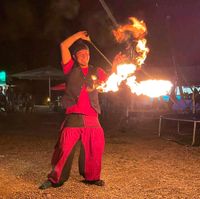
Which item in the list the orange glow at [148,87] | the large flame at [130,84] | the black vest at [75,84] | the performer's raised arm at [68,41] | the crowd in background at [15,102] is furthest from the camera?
the crowd in background at [15,102]

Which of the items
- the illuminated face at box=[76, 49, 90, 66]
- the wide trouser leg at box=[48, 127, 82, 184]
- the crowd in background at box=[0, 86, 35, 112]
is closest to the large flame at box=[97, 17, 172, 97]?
the illuminated face at box=[76, 49, 90, 66]

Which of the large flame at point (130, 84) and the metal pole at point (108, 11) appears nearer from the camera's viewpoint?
the large flame at point (130, 84)

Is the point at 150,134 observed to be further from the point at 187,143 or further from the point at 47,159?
the point at 47,159

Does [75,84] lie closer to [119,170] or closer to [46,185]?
[46,185]

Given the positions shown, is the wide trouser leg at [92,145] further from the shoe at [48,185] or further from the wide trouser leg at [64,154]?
the shoe at [48,185]

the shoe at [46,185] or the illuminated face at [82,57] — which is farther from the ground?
the illuminated face at [82,57]

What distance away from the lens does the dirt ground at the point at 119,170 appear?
4.51 m

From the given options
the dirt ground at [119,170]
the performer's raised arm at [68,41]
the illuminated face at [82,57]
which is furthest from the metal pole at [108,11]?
the performer's raised arm at [68,41]

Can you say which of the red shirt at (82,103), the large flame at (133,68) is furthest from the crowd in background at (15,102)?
the red shirt at (82,103)

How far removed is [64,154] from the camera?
4535 mm

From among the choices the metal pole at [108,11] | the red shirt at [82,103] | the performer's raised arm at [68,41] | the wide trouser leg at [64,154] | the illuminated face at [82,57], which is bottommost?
the wide trouser leg at [64,154]

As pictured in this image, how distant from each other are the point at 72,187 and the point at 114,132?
5.87m

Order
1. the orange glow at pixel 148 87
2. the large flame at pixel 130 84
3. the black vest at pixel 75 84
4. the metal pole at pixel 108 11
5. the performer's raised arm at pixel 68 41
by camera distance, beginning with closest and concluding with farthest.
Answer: the performer's raised arm at pixel 68 41 → the black vest at pixel 75 84 → the large flame at pixel 130 84 → the orange glow at pixel 148 87 → the metal pole at pixel 108 11

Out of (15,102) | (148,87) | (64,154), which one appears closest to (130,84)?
(148,87)
